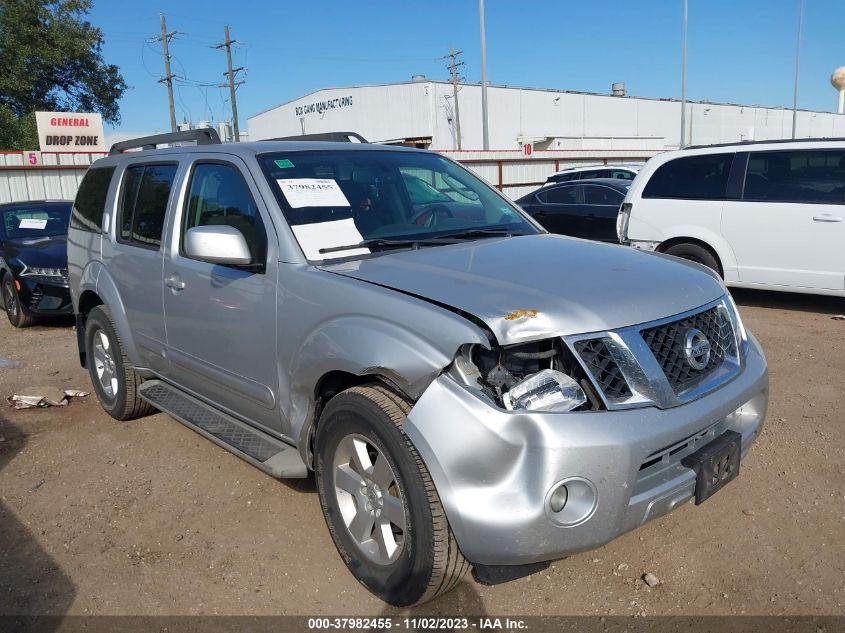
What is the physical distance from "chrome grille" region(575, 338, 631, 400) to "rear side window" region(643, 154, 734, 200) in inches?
240

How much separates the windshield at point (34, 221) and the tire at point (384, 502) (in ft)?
25.6

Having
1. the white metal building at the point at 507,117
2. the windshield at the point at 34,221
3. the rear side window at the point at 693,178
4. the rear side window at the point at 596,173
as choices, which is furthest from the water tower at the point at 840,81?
the windshield at the point at 34,221

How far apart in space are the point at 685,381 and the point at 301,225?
1.80 m

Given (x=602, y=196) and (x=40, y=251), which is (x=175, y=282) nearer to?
(x=40, y=251)

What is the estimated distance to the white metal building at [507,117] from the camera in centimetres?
4966

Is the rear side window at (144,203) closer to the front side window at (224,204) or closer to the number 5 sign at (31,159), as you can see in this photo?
the front side window at (224,204)

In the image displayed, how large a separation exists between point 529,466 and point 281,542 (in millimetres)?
1607

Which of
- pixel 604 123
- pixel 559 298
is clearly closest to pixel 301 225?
pixel 559 298

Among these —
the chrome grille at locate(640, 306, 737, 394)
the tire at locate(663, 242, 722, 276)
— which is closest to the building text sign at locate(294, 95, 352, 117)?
the tire at locate(663, 242, 722, 276)

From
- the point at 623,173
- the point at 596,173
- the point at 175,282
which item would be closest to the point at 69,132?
the point at 596,173

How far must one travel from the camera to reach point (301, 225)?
3232 millimetres

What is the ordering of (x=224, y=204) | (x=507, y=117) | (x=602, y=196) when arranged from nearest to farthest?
(x=224, y=204) < (x=602, y=196) < (x=507, y=117)

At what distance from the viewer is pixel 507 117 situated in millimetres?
52406

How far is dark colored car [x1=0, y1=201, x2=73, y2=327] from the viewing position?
27.1 feet
